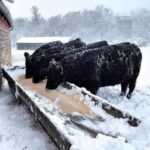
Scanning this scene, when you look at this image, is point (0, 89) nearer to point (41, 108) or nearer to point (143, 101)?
point (143, 101)

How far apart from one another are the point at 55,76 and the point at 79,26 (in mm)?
100130

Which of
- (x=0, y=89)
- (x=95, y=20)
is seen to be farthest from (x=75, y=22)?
(x=0, y=89)

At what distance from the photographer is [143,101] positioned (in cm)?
808

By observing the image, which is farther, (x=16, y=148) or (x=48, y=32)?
(x=48, y=32)

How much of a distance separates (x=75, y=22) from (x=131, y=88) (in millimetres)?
100097

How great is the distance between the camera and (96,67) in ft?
25.1

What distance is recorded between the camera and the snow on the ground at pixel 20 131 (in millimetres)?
4852

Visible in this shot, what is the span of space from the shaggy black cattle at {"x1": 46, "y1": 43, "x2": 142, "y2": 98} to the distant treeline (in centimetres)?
8875

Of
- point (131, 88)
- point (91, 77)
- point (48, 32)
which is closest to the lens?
point (91, 77)

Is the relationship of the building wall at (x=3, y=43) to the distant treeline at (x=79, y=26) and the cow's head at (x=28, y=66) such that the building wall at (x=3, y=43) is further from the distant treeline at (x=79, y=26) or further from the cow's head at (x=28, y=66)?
the distant treeline at (x=79, y=26)

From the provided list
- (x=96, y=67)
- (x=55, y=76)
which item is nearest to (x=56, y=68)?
(x=55, y=76)

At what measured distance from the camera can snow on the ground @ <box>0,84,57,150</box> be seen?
4852 millimetres

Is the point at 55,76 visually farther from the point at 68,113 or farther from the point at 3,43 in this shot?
the point at 3,43

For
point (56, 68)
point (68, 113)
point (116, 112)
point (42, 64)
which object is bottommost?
point (68, 113)
